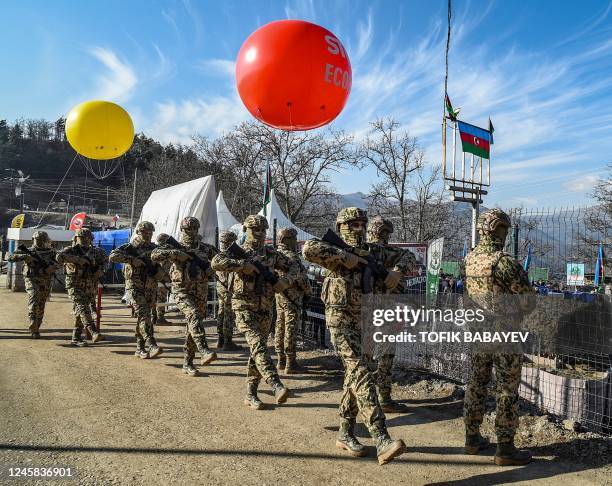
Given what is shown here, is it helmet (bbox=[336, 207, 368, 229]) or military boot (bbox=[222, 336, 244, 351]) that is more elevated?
helmet (bbox=[336, 207, 368, 229])

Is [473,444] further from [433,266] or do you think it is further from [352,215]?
[433,266]

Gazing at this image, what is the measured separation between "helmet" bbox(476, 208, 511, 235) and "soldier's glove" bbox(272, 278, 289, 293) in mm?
2294

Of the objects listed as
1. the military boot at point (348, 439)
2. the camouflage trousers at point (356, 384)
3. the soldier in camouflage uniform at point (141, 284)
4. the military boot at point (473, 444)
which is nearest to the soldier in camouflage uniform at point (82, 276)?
the soldier in camouflage uniform at point (141, 284)

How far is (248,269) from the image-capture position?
17.2ft

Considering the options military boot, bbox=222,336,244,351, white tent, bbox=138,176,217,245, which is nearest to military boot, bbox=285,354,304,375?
military boot, bbox=222,336,244,351

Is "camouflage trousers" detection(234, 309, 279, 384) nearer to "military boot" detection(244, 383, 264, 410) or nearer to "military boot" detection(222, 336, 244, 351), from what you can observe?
"military boot" detection(244, 383, 264, 410)

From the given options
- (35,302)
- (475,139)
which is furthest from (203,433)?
(475,139)

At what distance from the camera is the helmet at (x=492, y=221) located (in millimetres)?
3988

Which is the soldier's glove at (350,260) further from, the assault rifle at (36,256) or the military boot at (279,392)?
the assault rifle at (36,256)

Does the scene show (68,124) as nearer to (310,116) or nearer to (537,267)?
(310,116)

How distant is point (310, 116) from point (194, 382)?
4.51 meters

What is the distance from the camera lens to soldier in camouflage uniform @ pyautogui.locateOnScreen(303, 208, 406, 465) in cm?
384

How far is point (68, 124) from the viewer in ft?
36.3

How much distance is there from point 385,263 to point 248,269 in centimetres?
157
